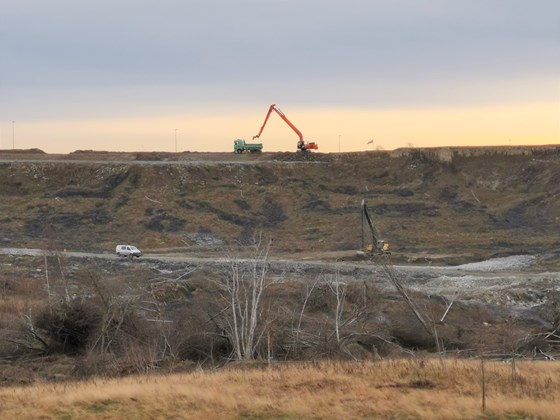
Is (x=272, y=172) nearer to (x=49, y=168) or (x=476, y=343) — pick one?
(x=49, y=168)

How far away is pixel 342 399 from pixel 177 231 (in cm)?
4979

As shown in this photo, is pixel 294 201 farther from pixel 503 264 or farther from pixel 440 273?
pixel 440 273

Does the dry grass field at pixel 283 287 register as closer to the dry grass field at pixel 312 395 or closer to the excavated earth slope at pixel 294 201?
the dry grass field at pixel 312 395

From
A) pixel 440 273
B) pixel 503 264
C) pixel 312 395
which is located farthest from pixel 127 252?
pixel 312 395

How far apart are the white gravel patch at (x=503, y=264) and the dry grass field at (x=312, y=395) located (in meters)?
28.6

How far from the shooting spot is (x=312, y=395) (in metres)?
16.8

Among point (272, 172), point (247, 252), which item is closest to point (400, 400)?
point (247, 252)

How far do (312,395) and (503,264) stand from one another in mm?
35173

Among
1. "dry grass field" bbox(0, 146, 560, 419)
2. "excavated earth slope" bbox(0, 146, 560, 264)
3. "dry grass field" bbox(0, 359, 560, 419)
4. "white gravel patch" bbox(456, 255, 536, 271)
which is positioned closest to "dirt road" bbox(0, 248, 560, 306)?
"white gravel patch" bbox(456, 255, 536, 271)

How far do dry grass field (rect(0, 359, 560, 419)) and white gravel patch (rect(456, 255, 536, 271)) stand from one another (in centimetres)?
2858

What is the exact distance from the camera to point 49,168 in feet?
273

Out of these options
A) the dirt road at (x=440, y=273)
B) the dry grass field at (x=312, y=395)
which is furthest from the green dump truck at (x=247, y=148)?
the dry grass field at (x=312, y=395)

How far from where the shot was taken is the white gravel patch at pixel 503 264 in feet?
157

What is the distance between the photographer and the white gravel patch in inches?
1880
